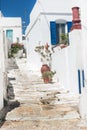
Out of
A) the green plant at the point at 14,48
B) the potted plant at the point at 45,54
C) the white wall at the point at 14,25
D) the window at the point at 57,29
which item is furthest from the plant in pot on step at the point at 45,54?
the white wall at the point at 14,25

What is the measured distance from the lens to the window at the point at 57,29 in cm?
1947

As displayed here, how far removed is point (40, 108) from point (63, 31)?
9823mm

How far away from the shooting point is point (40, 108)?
36.5 feet

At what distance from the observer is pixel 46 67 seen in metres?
17.3

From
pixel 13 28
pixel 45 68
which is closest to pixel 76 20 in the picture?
pixel 45 68

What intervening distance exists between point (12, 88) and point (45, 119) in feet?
17.8

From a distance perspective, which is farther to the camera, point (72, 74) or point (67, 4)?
point (67, 4)

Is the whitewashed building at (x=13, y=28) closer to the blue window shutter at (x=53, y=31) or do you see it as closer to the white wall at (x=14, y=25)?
the white wall at (x=14, y=25)

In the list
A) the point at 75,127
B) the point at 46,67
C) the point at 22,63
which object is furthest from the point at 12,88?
the point at 22,63

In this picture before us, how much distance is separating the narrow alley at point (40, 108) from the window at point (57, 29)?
12.7 ft

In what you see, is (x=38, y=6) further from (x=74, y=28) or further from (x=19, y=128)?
(x=19, y=128)

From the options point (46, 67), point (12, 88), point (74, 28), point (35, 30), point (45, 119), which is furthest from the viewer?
point (35, 30)

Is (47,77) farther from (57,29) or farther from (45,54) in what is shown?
(57,29)

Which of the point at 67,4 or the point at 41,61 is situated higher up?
the point at 67,4
